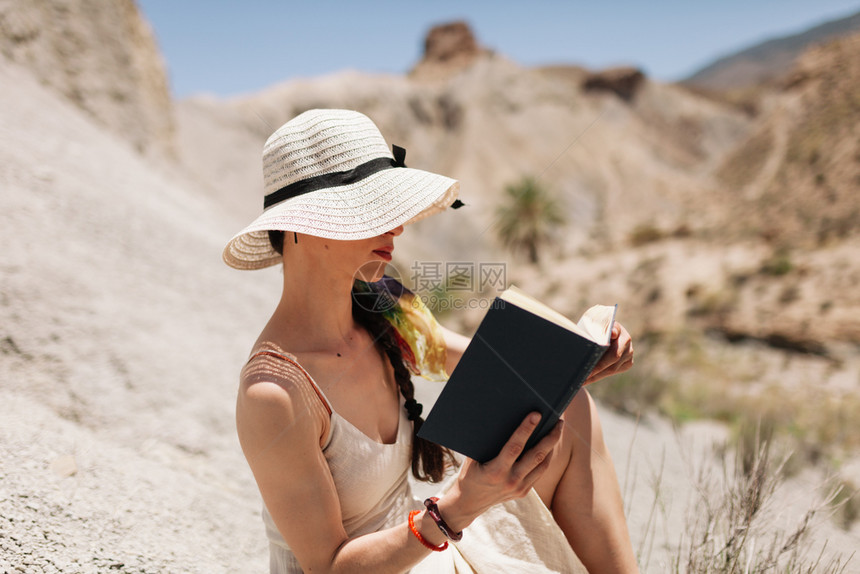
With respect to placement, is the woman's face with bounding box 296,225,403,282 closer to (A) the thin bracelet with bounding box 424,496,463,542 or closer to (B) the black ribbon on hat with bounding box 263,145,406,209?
(B) the black ribbon on hat with bounding box 263,145,406,209

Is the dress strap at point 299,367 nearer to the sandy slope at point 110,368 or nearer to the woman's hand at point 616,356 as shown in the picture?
the woman's hand at point 616,356

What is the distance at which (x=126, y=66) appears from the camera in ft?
26.9

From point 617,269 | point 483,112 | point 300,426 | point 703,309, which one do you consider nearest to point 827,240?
point 703,309

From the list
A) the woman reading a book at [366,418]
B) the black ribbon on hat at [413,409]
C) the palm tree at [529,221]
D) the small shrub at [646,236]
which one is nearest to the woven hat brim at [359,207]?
the woman reading a book at [366,418]

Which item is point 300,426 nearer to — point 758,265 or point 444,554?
point 444,554

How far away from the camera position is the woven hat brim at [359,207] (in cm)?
136

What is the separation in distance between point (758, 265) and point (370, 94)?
3196 centimetres

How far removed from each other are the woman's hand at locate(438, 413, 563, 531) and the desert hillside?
3.72ft

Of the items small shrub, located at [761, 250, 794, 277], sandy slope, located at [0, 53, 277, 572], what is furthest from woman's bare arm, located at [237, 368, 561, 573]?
small shrub, located at [761, 250, 794, 277]

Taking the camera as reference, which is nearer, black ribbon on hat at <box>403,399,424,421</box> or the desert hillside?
black ribbon on hat at <box>403,399,424,421</box>

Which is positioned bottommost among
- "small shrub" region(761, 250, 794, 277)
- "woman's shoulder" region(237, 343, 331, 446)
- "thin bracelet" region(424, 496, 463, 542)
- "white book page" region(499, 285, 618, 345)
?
"small shrub" region(761, 250, 794, 277)

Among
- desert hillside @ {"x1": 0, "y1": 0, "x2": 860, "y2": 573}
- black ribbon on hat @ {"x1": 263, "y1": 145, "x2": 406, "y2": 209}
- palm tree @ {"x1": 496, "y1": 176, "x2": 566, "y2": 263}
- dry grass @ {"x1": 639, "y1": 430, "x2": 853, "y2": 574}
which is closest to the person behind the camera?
black ribbon on hat @ {"x1": 263, "y1": 145, "x2": 406, "y2": 209}

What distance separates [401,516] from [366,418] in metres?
0.30

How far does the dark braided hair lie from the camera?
1.65 m
